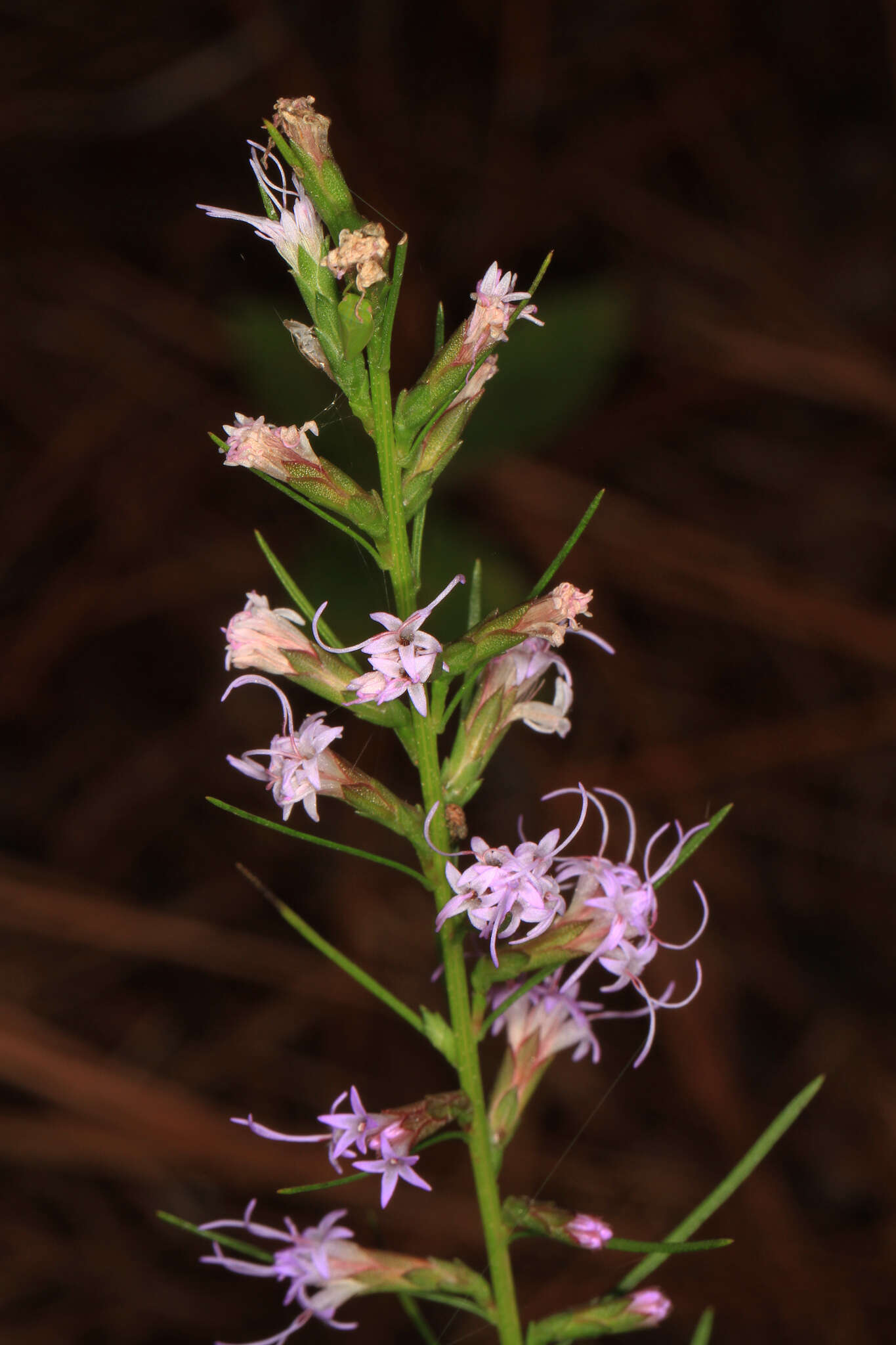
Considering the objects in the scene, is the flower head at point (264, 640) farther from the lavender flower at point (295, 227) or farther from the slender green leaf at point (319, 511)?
the lavender flower at point (295, 227)

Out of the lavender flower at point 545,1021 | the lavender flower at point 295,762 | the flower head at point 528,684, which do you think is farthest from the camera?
the lavender flower at point 545,1021

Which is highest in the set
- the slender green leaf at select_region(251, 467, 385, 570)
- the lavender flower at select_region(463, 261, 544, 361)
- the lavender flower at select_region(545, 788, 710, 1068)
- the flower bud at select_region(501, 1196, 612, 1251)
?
the lavender flower at select_region(463, 261, 544, 361)

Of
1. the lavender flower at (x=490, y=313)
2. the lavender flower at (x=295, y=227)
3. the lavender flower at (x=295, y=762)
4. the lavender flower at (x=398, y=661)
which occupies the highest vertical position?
the lavender flower at (x=490, y=313)

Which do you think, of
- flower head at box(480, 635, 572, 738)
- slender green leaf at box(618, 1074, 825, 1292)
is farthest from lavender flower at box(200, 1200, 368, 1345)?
flower head at box(480, 635, 572, 738)

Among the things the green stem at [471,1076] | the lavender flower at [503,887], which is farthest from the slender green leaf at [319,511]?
the lavender flower at [503,887]

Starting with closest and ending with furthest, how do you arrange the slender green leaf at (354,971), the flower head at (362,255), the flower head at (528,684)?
the flower head at (362,255)
the slender green leaf at (354,971)
the flower head at (528,684)

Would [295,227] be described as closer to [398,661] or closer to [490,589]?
[398,661]

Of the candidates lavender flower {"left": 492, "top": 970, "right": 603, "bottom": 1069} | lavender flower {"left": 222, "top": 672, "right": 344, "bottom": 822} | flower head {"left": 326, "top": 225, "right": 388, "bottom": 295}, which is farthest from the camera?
lavender flower {"left": 492, "top": 970, "right": 603, "bottom": 1069}

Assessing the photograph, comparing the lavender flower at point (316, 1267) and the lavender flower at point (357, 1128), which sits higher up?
the lavender flower at point (357, 1128)

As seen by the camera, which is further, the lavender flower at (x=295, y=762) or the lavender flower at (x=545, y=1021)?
the lavender flower at (x=545, y=1021)

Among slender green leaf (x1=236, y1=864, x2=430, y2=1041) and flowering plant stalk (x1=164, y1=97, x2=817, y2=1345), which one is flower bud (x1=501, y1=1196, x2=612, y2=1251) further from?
slender green leaf (x1=236, y1=864, x2=430, y2=1041)
